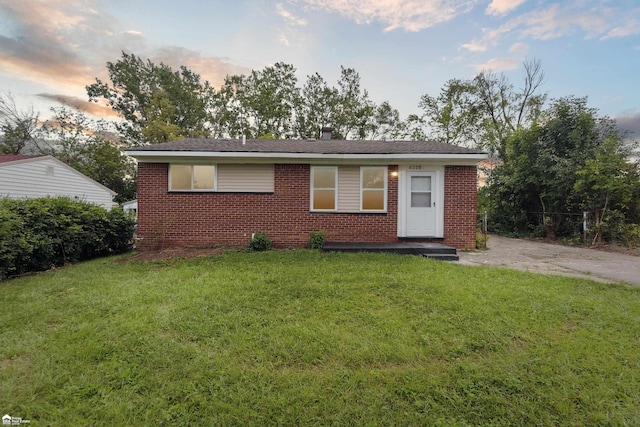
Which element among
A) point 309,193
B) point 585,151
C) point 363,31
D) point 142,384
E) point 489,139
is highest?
point 363,31

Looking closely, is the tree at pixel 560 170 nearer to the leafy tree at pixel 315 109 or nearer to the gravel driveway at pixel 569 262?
the gravel driveway at pixel 569 262

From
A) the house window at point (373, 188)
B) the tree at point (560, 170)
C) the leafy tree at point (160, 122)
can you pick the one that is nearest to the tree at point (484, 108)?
the tree at point (560, 170)

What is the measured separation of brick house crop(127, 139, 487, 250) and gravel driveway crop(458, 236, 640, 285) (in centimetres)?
109

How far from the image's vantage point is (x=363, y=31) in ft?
37.5

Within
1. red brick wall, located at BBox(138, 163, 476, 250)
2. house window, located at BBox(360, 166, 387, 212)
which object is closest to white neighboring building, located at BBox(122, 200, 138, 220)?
red brick wall, located at BBox(138, 163, 476, 250)

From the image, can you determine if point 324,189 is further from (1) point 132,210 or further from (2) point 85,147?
(2) point 85,147

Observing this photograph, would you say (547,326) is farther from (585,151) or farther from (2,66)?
(2,66)

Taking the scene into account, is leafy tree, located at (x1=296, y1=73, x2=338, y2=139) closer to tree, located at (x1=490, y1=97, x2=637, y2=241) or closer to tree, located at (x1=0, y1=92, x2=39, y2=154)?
tree, located at (x1=490, y1=97, x2=637, y2=241)

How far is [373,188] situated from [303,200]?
211 centimetres

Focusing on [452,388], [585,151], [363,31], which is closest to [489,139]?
[585,151]

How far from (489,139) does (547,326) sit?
20311 mm

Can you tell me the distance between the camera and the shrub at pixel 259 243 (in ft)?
24.1

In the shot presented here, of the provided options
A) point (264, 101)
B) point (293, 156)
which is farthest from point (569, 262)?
point (264, 101)

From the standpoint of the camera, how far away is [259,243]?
736cm
